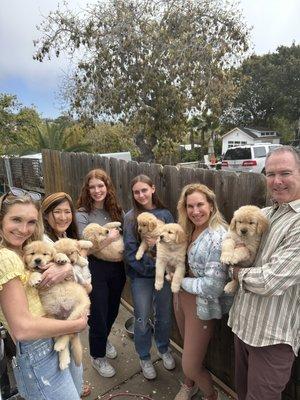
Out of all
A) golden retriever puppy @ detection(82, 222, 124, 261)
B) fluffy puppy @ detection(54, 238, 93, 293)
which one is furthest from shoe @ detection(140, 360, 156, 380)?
fluffy puppy @ detection(54, 238, 93, 293)

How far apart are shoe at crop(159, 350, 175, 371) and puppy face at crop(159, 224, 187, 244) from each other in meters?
1.75

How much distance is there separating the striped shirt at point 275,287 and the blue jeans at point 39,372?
4.48ft

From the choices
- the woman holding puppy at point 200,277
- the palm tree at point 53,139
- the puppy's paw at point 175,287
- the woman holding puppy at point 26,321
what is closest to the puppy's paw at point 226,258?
the woman holding puppy at point 200,277

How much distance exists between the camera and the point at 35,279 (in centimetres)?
248

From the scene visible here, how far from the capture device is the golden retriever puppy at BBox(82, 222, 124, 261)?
12.3 ft

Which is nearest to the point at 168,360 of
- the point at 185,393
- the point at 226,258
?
the point at 185,393

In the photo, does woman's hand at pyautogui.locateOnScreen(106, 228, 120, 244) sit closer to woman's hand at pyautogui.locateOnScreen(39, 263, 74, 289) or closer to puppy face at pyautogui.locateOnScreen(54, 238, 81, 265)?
puppy face at pyautogui.locateOnScreen(54, 238, 81, 265)

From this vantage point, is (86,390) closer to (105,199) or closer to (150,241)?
(150,241)

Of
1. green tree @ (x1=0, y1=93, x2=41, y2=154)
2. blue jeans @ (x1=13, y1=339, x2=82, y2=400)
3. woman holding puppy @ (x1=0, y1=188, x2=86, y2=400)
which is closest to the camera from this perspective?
woman holding puppy @ (x1=0, y1=188, x2=86, y2=400)

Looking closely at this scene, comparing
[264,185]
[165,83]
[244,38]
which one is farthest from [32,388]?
[244,38]

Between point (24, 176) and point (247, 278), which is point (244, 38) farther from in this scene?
point (247, 278)

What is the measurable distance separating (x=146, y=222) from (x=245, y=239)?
1271 millimetres

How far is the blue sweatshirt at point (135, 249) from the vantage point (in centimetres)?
370

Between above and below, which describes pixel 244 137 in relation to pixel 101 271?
above
